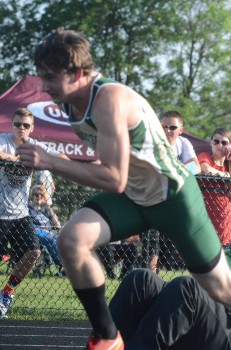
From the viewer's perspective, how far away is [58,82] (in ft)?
14.6

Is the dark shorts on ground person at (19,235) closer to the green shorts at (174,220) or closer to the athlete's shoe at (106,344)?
the green shorts at (174,220)

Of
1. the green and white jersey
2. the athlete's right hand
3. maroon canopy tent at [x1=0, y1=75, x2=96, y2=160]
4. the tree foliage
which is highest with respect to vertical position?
the athlete's right hand

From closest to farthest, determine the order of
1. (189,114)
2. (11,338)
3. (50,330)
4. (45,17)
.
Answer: (11,338) < (50,330) < (189,114) < (45,17)

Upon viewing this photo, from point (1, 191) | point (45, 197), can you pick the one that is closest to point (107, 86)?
point (1, 191)

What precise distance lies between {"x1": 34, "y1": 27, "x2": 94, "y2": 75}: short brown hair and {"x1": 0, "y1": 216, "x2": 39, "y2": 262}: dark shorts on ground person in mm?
3679

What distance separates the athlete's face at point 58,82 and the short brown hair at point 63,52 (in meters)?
0.02

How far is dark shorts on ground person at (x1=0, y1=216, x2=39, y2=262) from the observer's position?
7.95 meters

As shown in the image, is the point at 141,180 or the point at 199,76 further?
the point at 199,76

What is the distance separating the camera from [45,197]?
355 inches

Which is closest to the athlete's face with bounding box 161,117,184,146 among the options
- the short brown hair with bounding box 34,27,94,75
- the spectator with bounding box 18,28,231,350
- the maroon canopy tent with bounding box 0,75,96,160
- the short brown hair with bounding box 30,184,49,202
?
the short brown hair with bounding box 30,184,49,202

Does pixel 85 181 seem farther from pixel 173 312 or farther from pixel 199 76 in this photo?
pixel 199 76

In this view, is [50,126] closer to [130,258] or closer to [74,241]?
[130,258]

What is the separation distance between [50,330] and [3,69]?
27.9 m

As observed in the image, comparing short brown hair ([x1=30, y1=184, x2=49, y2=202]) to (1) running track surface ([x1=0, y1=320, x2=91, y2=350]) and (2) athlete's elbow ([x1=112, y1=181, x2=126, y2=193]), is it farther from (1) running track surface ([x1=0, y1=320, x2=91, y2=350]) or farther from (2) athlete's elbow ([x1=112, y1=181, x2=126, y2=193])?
(2) athlete's elbow ([x1=112, y1=181, x2=126, y2=193])
